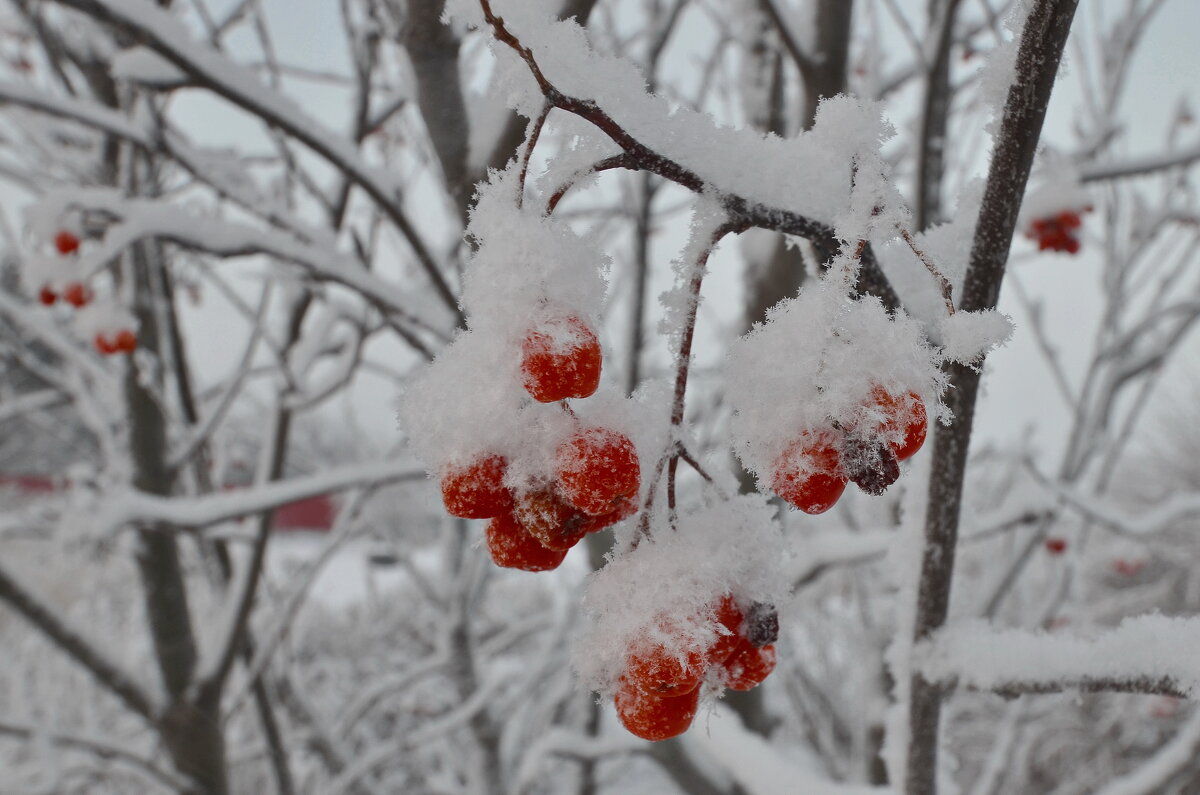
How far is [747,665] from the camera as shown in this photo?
629 millimetres

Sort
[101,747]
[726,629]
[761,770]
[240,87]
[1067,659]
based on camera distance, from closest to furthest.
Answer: [726,629] → [1067,659] → [761,770] → [240,87] → [101,747]

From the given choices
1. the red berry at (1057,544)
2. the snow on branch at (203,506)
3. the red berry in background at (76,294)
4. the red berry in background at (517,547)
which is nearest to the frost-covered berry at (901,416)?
the red berry in background at (517,547)

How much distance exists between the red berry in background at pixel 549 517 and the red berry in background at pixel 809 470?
16cm

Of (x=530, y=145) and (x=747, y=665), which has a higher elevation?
(x=530, y=145)

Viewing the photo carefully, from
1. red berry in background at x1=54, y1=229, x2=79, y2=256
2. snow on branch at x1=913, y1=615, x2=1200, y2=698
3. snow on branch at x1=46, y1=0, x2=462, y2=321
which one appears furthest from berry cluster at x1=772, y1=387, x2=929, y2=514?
red berry in background at x1=54, y1=229, x2=79, y2=256

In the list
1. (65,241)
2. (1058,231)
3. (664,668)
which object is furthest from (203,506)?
(1058,231)

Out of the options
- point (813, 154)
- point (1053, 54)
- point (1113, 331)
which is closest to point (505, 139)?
point (813, 154)

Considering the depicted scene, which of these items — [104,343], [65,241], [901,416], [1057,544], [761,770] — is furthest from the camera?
[1057,544]

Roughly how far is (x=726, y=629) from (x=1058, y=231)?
2260 mm

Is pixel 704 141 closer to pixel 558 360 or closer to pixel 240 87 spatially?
pixel 558 360

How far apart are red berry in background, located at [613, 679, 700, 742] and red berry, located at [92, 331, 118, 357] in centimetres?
211

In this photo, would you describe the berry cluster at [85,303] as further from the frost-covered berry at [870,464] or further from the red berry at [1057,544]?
the red berry at [1057,544]

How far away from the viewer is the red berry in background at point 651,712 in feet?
1.80

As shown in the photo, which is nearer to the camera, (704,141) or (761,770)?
(704,141)
